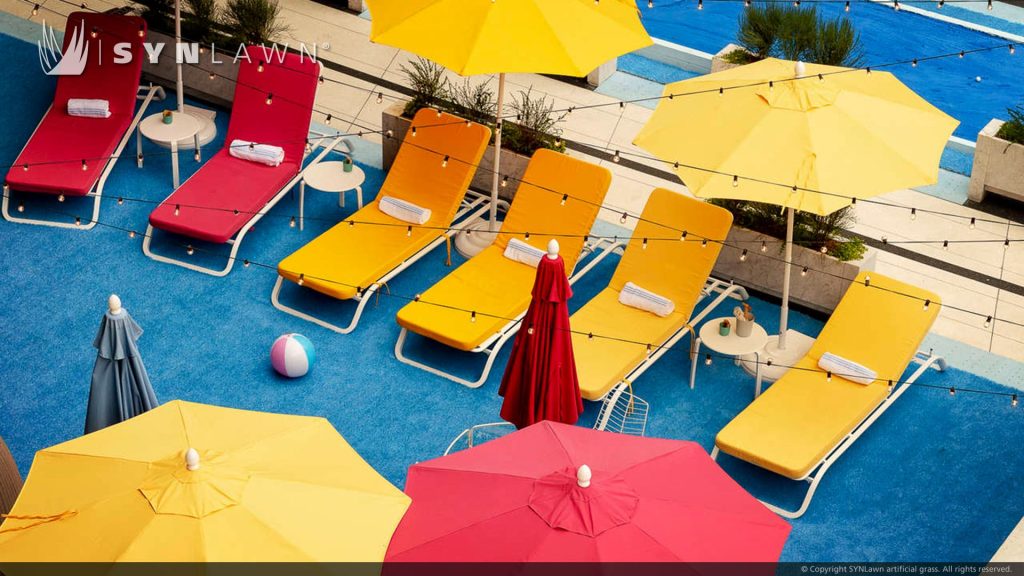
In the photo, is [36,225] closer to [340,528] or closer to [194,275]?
[194,275]

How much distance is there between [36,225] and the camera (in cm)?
1121

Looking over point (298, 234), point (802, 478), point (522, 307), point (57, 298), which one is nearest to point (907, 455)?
point (802, 478)

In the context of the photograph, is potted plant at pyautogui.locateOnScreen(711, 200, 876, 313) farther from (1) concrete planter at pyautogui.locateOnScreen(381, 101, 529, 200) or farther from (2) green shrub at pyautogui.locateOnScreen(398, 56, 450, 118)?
(2) green shrub at pyautogui.locateOnScreen(398, 56, 450, 118)

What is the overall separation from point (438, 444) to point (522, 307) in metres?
1.38

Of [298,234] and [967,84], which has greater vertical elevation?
[967,84]

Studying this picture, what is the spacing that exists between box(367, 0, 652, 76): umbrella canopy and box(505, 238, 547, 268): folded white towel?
1.48m

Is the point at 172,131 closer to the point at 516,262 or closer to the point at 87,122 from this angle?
the point at 87,122

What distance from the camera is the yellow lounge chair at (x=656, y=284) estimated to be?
31.8 feet

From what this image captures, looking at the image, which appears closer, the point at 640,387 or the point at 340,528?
the point at 340,528

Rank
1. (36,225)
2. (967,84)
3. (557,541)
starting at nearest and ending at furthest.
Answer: (557,541), (36,225), (967,84)

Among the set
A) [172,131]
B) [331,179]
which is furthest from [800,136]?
[172,131]

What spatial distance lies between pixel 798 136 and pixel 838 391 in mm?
1817

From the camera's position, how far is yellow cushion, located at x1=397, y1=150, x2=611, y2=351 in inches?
390

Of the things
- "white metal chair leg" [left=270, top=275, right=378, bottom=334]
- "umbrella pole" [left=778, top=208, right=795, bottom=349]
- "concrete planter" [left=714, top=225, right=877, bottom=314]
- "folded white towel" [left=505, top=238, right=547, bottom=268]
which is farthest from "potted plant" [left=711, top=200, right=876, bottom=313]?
"white metal chair leg" [left=270, top=275, right=378, bottom=334]
